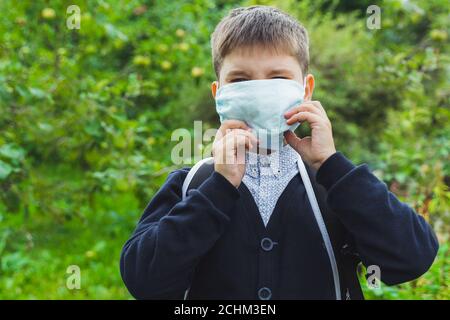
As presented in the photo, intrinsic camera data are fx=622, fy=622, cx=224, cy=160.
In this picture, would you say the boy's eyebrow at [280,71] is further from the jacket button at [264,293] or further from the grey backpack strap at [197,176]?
the jacket button at [264,293]

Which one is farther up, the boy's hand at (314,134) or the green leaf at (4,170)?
the green leaf at (4,170)

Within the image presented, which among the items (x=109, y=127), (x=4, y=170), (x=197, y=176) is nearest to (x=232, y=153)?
(x=197, y=176)

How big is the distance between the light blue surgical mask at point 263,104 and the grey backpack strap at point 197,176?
0.45ft

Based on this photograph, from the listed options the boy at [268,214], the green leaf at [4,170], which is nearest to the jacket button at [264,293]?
the boy at [268,214]

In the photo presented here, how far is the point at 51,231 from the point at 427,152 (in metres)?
2.86

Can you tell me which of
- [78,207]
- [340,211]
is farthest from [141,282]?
Answer: [78,207]

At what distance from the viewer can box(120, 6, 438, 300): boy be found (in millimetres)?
1396

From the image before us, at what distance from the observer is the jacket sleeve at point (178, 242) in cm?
139

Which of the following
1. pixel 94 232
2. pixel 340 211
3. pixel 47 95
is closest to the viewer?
pixel 340 211

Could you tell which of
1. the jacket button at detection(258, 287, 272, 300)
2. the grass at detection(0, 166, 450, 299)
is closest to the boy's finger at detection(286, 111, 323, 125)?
the jacket button at detection(258, 287, 272, 300)

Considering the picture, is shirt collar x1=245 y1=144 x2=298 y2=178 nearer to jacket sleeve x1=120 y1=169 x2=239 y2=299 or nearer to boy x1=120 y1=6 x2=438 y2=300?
boy x1=120 y1=6 x2=438 y2=300

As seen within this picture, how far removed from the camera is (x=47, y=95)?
10.6 feet

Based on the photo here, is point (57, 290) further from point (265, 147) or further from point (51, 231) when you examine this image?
point (265, 147)

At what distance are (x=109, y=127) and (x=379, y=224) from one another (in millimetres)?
2325
